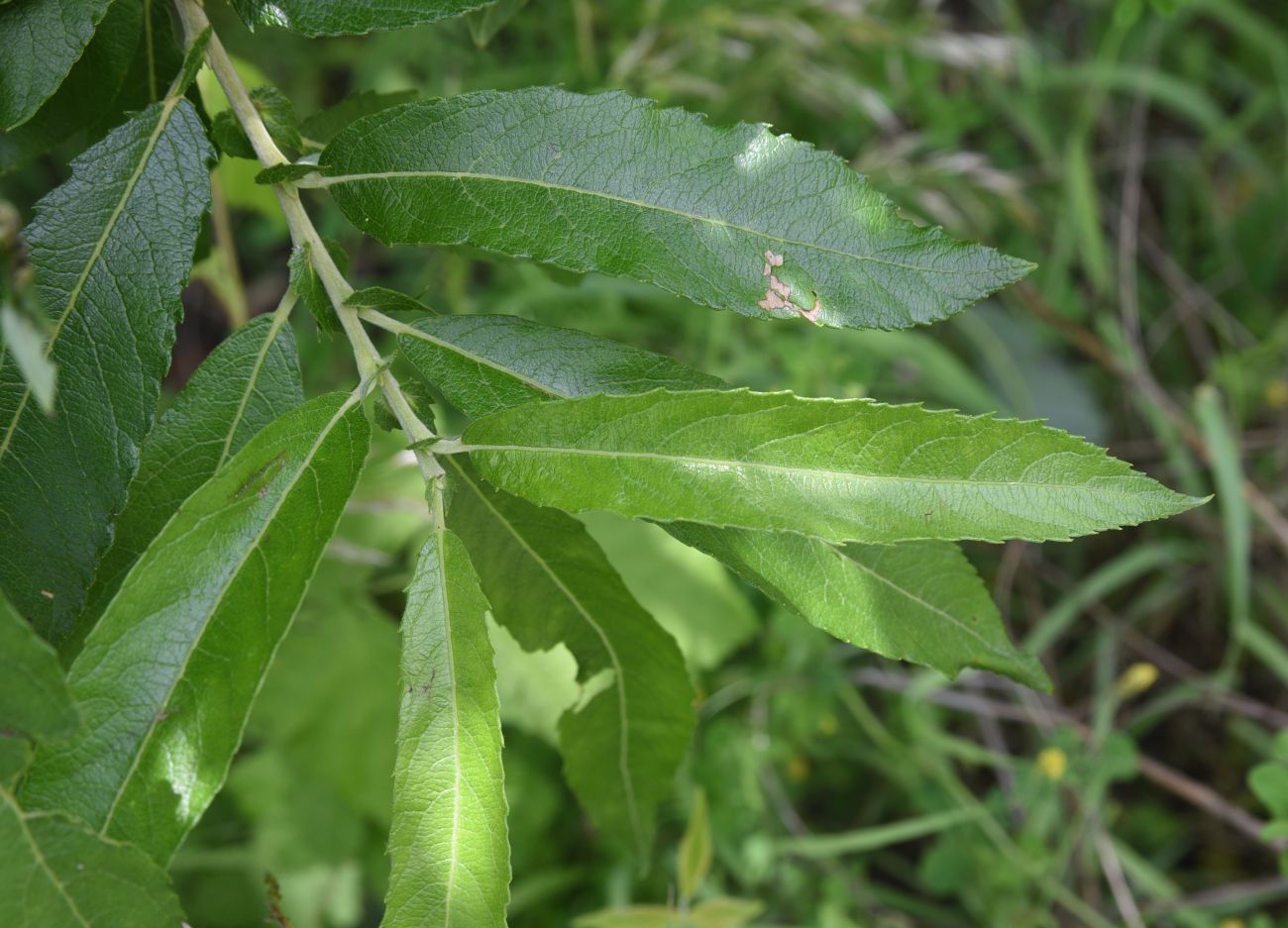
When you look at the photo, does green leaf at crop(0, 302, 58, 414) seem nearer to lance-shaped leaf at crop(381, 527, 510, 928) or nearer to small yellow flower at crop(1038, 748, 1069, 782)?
lance-shaped leaf at crop(381, 527, 510, 928)

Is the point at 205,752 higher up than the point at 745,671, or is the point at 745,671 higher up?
the point at 205,752

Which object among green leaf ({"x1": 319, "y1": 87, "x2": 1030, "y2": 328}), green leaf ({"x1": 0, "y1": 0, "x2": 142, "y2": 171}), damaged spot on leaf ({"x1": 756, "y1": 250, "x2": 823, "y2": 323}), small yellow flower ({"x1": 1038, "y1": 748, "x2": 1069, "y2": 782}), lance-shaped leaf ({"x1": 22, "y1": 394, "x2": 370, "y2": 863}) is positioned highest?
green leaf ({"x1": 0, "y1": 0, "x2": 142, "y2": 171})

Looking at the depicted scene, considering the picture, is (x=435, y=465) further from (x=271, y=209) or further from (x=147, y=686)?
(x=271, y=209)

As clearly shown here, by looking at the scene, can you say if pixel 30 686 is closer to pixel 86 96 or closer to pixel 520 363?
pixel 520 363

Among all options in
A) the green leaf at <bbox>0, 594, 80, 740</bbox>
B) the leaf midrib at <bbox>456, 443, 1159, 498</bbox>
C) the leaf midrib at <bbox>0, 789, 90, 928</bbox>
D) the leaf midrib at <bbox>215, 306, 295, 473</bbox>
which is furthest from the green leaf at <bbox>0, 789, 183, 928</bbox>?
the leaf midrib at <bbox>456, 443, 1159, 498</bbox>

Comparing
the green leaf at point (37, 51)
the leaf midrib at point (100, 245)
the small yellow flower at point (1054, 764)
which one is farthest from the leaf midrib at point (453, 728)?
the small yellow flower at point (1054, 764)

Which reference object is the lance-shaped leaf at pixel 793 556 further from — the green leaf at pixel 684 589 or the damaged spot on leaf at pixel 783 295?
the green leaf at pixel 684 589

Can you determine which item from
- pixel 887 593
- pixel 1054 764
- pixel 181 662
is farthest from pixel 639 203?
pixel 1054 764

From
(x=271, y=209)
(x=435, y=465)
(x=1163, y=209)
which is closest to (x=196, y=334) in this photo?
(x=271, y=209)
